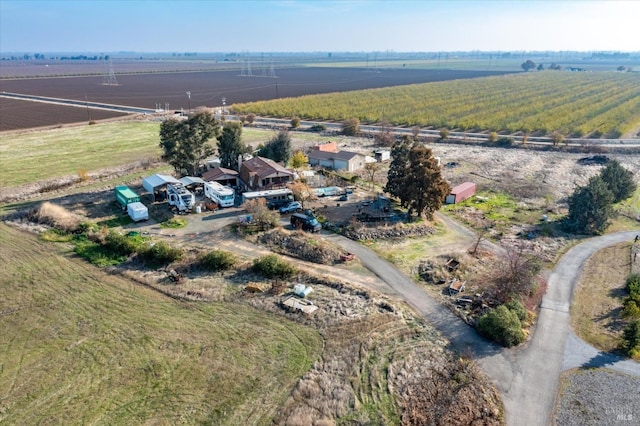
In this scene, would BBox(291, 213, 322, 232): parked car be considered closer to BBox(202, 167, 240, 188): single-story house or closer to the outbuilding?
BBox(202, 167, 240, 188): single-story house

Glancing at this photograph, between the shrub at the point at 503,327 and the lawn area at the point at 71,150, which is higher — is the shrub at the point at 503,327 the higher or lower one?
the lower one

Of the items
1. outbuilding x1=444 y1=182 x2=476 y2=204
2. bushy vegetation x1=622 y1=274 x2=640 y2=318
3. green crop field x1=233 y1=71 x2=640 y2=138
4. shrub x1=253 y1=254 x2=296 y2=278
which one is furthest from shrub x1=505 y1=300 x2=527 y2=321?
green crop field x1=233 y1=71 x2=640 y2=138

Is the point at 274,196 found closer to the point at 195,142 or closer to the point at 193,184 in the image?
the point at 193,184

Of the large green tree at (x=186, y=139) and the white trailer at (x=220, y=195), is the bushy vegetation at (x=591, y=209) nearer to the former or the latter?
the white trailer at (x=220, y=195)

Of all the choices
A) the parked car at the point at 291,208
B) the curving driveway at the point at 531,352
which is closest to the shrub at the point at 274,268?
the curving driveway at the point at 531,352

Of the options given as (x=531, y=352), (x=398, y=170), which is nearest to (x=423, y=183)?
(x=398, y=170)

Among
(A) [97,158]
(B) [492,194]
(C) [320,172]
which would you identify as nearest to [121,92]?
(A) [97,158]
